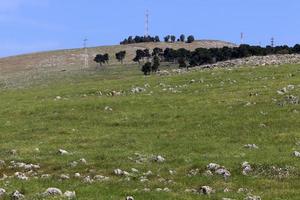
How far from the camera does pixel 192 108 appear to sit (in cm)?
3875

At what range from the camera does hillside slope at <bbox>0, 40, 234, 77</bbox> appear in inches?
6496

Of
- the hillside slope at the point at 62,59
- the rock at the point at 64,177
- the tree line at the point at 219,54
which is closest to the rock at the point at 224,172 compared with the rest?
the rock at the point at 64,177

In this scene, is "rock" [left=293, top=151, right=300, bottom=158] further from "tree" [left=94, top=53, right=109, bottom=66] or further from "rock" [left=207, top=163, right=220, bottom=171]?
"tree" [left=94, top=53, right=109, bottom=66]

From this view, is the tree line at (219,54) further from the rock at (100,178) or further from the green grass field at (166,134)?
the rock at (100,178)

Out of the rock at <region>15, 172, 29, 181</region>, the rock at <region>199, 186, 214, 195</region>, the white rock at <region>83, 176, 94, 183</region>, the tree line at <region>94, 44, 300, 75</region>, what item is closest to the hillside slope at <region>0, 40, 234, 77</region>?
the tree line at <region>94, 44, 300, 75</region>

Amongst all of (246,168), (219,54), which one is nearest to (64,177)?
(246,168)

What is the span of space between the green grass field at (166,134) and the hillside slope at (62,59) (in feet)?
366

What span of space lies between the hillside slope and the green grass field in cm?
11155

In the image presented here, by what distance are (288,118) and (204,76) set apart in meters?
22.3

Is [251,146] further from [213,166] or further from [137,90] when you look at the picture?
[137,90]

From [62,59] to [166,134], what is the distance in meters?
149

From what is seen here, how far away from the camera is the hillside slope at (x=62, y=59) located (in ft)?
541

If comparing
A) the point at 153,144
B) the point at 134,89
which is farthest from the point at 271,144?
the point at 134,89

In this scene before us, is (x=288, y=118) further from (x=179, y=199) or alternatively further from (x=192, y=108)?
(x=179, y=199)
